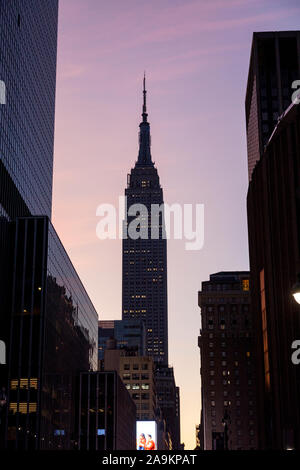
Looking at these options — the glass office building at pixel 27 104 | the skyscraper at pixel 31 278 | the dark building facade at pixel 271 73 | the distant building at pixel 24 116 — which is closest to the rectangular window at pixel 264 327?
the skyscraper at pixel 31 278

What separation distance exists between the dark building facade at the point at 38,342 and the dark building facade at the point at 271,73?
49100 mm

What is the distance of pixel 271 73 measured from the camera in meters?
139

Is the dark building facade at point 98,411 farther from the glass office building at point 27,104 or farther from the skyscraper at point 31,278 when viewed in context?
the glass office building at point 27,104

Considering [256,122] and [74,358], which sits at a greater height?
[256,122]

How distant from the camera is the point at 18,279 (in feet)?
343

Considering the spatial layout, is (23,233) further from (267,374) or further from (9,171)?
(267,374)

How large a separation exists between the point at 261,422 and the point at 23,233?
46.1 meters

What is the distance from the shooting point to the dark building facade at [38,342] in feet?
314

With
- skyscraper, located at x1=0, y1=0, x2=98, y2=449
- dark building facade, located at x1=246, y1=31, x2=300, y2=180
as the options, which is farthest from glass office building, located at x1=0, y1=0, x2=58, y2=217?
dark building facade, located at x1=246, y1=31, x2=300, y2=180

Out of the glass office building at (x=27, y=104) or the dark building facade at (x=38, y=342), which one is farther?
the glass office building at (x=27, y=104)

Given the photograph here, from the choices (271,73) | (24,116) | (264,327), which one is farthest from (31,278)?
(271,73)
